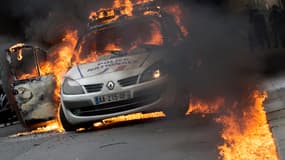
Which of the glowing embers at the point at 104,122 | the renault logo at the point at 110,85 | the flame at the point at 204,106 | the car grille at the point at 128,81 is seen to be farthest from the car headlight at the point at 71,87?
the flame at the point at 204,106

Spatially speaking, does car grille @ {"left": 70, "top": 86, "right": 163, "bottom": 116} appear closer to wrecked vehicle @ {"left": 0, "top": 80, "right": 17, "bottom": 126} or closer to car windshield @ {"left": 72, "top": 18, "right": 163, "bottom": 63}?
car windshield @ {"left": 72, "top": 18, "right": 163, "bottom": 63}

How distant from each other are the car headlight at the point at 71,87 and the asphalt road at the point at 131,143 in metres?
0.72

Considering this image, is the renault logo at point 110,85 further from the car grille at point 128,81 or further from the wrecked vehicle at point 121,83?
the car grille at point 128,81

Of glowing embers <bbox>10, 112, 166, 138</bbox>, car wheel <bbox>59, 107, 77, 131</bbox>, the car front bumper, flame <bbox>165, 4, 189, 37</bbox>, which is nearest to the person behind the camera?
the car front bumper

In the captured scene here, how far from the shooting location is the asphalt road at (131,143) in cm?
658

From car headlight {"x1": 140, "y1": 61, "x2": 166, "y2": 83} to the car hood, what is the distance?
172mm

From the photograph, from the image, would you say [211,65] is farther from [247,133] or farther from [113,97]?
[247,133]

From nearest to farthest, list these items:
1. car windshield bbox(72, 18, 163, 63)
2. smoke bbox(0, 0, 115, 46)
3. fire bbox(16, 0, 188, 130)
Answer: car windshield bbox(72, 18, 163, 63) < fire bbox(16, 0, 188, 130) < smoke bbox(0, 0, 115, 46)

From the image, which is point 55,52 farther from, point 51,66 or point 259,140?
point 259,140

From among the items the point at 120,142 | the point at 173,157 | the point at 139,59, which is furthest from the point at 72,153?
the point at 139,59

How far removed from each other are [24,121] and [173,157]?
5.15 meters

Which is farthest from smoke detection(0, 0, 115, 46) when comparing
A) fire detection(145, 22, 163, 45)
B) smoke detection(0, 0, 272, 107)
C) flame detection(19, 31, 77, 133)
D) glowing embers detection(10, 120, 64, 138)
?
fire detection(145, 22, 163, 45)

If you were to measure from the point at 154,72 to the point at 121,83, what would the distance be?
0.55 meters

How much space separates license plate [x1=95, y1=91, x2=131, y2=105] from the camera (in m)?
9.12
